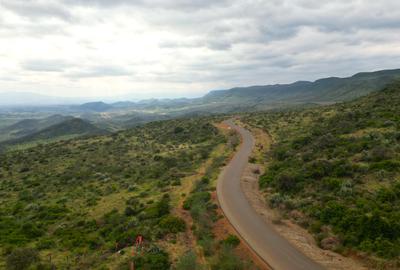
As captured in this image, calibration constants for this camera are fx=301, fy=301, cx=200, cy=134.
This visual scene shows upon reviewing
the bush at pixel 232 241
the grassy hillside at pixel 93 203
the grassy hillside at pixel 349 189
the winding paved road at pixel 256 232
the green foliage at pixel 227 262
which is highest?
the grassy hillside at pixel 349 189

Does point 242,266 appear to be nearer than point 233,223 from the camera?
Yes

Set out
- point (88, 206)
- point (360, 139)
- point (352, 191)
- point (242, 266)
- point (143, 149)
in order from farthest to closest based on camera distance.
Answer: point (143, 149)
point (360, 139)
point (88, 206)
point (352, 191)
point (242, 266)

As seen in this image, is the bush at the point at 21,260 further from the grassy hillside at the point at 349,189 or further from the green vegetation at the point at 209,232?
the grassy hillside at the point at 349,189

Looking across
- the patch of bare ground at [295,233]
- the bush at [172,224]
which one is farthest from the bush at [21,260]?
the patch of bare ground at [295,233]

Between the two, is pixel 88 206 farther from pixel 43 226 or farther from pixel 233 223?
pixel 233 223

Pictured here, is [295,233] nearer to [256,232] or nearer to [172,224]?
[256,232]

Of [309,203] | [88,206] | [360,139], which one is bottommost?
[88,206]

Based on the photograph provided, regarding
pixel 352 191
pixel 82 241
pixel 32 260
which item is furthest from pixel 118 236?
pixel 352 191
